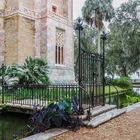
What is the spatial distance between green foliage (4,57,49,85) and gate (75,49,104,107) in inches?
343

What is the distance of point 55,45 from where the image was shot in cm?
2302

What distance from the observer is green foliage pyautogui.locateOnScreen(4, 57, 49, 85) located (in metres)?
17.9

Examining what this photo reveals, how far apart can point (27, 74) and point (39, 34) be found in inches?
212

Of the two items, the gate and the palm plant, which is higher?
the palm plant

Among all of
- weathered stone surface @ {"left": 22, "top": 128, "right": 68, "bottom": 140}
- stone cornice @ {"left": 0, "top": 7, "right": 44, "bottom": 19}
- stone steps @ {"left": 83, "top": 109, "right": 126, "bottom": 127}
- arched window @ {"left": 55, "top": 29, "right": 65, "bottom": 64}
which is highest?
stone cornice @ {"left": 0, "top": 7, "right": 44, "bottom": 19}

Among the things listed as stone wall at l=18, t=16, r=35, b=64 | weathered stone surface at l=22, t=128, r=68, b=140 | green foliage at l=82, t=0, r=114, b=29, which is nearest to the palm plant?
green foliage at l=82, t=0, r=114, b=29

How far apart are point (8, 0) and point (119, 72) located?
30.5 m

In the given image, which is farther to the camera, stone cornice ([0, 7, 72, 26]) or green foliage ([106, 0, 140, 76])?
green foliage ([106, 0, 140, 76])

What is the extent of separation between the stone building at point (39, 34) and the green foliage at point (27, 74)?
1745mm

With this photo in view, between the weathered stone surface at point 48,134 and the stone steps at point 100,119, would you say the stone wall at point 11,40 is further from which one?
the weathered stone surface at point 48,134

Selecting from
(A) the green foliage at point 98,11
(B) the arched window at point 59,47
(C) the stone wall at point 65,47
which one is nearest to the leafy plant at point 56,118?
(C) the stone wall at point 65,47

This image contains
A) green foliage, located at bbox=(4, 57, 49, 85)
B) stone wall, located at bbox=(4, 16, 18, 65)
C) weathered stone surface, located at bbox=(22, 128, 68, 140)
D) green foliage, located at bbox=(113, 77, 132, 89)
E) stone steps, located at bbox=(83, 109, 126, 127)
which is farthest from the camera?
green foliage, located at bbox=(113, 77, 132, 89)

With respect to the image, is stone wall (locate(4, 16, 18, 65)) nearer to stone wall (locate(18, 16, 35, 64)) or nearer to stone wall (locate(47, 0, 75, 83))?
stone wall (locate(18, 16, 35, 64))

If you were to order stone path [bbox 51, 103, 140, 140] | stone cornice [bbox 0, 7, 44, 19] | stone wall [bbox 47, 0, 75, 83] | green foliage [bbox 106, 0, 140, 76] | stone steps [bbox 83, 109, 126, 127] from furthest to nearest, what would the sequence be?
green foliage [bbox 106, 0, 140, 76] < stone wall [bbox 47, 0, 75, 83] < stone cornice [bbox 0, 7, 44, 19] < stone steps [bbox 83, 109, 126, 127] < stone path [bbox 51, 103, 140, 140]
